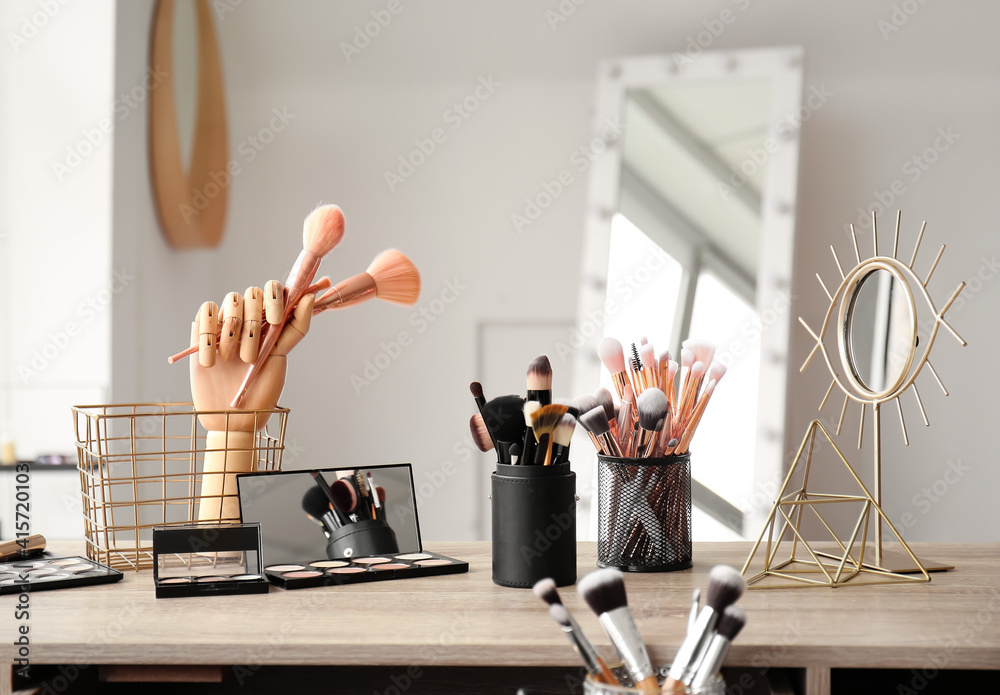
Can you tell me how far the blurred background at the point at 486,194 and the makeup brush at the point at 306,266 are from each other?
1.06m

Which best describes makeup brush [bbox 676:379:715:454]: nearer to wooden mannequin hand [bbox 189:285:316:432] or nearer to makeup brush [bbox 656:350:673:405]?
makeup brush [bbox 656:350:673:405]

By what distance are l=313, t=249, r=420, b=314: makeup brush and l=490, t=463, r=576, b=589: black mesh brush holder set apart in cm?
32

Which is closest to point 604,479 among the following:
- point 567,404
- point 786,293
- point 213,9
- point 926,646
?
point 567,404

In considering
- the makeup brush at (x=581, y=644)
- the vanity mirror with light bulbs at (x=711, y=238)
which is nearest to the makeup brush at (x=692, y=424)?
the makeup brush at (x=581, y=644)

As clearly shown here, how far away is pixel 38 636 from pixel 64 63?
157 cm

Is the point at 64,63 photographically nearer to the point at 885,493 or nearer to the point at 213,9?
the point at 213,9

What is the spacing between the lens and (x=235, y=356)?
1089 millimetres

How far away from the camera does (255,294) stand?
1080 millimetres

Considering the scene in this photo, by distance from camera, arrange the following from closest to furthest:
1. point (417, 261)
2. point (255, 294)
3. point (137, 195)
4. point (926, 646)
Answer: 1. point (926, 646)
2. point (255, 294)
3. point (137, 195)
4. point (417, 261)

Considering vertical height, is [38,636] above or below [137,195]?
below

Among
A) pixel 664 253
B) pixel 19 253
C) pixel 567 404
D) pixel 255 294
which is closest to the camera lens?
pixel 567 404

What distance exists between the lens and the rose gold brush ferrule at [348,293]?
1126mm

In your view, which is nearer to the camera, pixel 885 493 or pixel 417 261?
pixel 885 493

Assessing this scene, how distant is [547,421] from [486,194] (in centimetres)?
175
